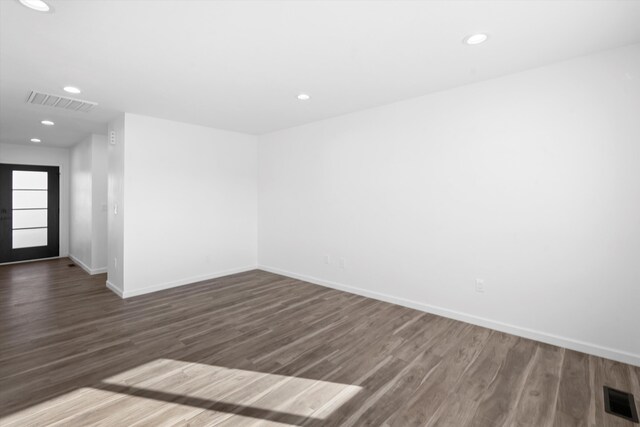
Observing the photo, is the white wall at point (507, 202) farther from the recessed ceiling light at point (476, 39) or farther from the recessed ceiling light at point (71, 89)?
the recessed ceiling light at point (71, 89)

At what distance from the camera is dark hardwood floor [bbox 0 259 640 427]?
76.9 inches

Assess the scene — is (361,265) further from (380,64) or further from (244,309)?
(380,64)

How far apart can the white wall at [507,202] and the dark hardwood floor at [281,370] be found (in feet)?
1.18

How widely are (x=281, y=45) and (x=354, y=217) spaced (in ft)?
8.62

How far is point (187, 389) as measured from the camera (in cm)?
220

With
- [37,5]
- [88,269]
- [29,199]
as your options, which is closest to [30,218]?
[29,199]

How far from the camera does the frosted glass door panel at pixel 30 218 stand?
6617 millimetres

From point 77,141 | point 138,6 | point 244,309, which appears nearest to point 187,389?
point 244,309

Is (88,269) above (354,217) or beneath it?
beneath

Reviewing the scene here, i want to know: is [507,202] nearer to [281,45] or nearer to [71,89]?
[281,45]

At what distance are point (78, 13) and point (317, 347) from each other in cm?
322

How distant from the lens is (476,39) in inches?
95.0

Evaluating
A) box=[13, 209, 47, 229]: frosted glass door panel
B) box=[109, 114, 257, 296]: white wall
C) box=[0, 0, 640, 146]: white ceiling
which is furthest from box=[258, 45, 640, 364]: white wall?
box=[13, 209, 47, 229]: frosted glass door panel

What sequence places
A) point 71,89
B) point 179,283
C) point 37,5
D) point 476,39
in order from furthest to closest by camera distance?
point 179,283 → point 71,89 → point 476,39 → point 37,5
